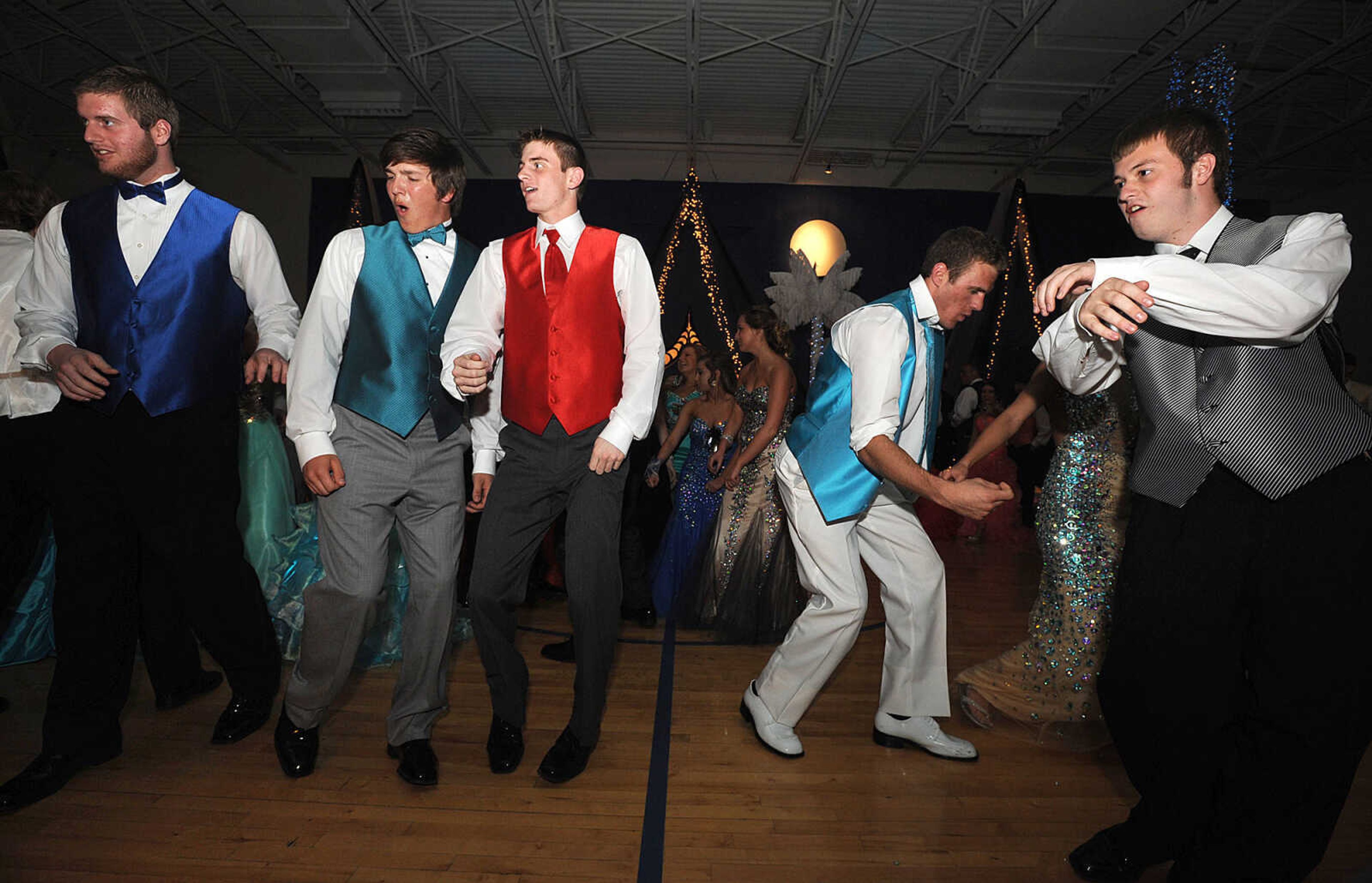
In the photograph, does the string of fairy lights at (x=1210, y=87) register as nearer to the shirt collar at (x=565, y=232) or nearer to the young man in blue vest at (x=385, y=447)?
the shirt collar at (x=565, y=232)

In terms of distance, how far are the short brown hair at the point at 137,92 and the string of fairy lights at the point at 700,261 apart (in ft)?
17.3

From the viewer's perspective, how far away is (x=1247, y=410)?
153 cm

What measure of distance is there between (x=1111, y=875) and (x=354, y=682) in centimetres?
239

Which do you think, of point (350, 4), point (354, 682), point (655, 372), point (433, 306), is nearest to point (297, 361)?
point (433, 306)

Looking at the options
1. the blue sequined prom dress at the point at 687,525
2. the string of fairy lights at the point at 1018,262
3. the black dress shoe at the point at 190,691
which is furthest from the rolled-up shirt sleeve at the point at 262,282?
the string of fairy lights at the point at 1018,262

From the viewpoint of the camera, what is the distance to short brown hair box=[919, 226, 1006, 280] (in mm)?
2365

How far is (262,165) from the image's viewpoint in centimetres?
1076

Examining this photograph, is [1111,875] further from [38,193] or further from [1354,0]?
[1354,0]

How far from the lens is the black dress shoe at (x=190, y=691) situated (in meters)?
2.65

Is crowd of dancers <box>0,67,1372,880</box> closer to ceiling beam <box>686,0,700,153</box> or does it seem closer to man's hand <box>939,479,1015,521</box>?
man's hand <box>939,479,1015,521</box>

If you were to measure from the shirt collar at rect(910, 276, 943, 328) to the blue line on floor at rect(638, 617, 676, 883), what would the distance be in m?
1.47

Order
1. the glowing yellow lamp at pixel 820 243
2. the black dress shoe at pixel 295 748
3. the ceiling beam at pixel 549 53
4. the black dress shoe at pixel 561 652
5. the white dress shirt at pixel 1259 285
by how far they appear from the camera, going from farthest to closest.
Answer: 1. the glowing yellow lamp at pixel 820 243
2. the ceiling beam at pixel 549 53
3. the black dress shoe at pixel 561 652
4. the black dress shoe at pixel 295 748
5. the white dress shirt at pixel 1259 285

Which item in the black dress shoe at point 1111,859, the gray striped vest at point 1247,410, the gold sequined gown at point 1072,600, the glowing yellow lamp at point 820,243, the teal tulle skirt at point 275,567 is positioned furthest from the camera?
the glowing yellow lamp at point 820,243

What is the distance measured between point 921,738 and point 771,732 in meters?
0.45
